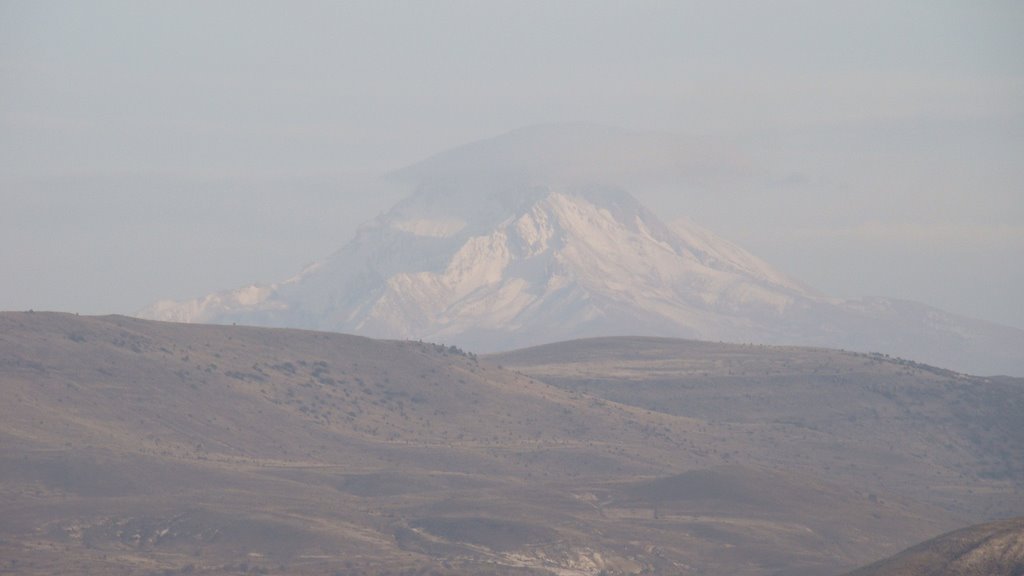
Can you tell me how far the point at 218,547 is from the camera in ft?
464

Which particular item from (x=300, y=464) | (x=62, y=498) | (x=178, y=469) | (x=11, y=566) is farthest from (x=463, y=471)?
(x=11, y=566)

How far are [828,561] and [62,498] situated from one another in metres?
67.5

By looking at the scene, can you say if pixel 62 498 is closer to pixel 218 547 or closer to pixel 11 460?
pixel 11 460

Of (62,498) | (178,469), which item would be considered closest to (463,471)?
(178,469)

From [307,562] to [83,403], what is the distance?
65.4m

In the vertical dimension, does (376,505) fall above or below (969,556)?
below

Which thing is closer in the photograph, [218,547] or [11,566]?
[11,566]

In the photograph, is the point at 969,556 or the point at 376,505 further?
the point at 376,505

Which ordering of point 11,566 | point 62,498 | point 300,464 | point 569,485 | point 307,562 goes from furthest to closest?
1. point 300,464
2. point 569,485
3. point 62,498
4. point 307,562
5. point 11,566

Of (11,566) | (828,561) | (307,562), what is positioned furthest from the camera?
(828,561)

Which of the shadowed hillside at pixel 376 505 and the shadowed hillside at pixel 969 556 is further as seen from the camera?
the shadowed hillside at pixel 376 505

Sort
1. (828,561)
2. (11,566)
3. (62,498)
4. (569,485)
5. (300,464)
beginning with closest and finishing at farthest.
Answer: (11,566) < (828,561) < (62,498) < (569,485) < (300,464)

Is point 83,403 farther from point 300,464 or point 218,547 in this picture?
point 218,547

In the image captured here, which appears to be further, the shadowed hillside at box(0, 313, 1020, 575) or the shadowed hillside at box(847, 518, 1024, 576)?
the shadowed hillside at box(0, 313, 1020, 575)
